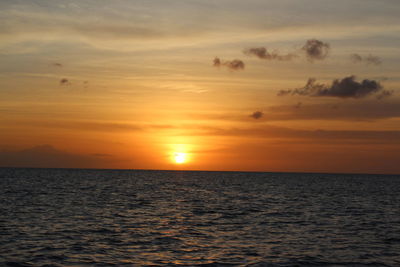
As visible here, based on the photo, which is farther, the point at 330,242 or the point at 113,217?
the point at 113,217

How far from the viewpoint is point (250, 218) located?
52438 mm

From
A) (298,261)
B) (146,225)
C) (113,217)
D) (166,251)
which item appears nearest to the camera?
(298,261)

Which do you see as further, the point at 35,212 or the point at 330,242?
the point at 35,212

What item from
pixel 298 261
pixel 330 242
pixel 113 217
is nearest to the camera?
pixel 298 261

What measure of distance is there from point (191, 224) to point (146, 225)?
4709mm

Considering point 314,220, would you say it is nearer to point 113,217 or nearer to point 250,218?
point 250,218

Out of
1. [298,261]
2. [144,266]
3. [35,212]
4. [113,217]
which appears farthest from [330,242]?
[35,212]

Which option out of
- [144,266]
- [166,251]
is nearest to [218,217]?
[166,251]

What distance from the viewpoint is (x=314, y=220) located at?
52344 millimetres

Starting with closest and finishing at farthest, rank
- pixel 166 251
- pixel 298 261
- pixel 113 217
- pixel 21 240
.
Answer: pixel 298 261 → pixel 166 251 → pixel 21 240 → pixel 113 217

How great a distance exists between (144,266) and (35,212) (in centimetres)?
2991

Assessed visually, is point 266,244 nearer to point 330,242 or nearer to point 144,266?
point 330,242

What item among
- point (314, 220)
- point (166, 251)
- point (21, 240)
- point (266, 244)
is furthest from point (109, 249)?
point (314, 220)

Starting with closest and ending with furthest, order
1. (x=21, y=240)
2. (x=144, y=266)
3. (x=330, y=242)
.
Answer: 1. (x=144, y=266)
2. (x=21, y=240)
3. (x=330, y=242)
